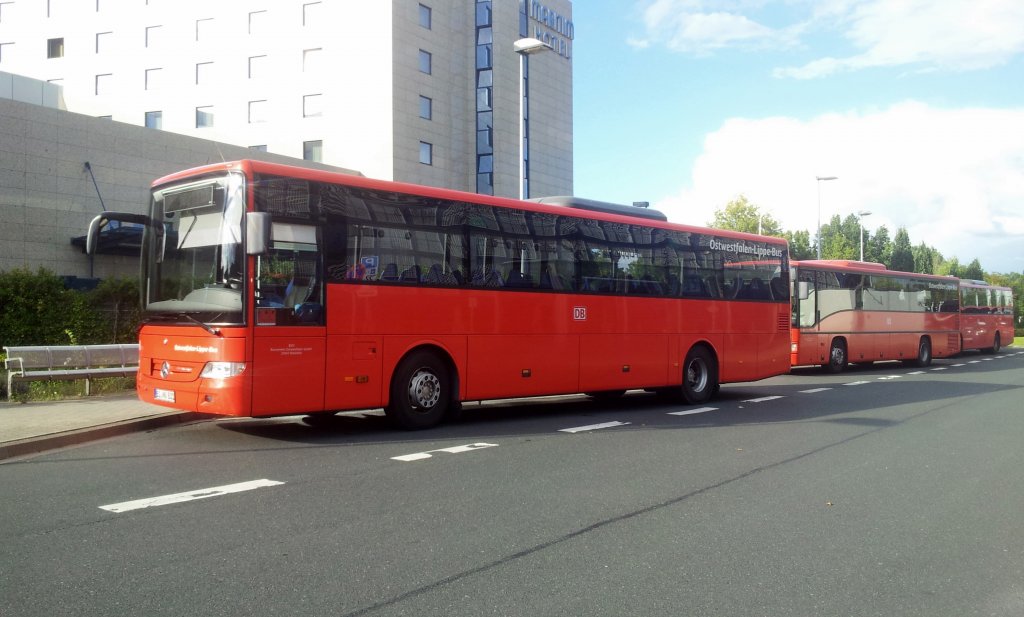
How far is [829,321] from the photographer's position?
23.5m

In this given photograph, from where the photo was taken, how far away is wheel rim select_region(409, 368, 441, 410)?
10.6m

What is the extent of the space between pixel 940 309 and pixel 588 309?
22374 mm

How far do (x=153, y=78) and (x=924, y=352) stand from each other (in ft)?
135

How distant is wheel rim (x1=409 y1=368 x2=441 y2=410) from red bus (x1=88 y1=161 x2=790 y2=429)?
0.02 metres

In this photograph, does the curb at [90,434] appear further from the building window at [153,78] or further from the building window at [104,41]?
the building window at [104,41]

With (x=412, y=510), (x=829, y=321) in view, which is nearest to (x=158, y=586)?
(x=412, y=510)

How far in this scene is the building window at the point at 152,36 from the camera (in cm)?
4603

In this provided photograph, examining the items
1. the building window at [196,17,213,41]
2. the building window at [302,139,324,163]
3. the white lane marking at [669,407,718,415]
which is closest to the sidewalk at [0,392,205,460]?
the white lane marking at [669,407,718,415]

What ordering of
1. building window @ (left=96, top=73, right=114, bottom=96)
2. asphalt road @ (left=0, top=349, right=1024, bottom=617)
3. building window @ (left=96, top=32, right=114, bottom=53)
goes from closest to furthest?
asphalt road @ (left=0, top=349, right=1024, bottom=617) → building window @ (left=96, top=32, right=114, bottom=53) → building window @ (left=96, top=73, right=114, bottom=96)

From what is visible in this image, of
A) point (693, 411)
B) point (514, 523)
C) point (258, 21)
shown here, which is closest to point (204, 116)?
point (258, 21)

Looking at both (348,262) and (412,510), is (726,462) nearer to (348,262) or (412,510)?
(412,510)

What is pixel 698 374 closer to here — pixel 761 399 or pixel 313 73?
pixel 761 399

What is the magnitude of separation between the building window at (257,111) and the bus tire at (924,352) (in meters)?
33.7

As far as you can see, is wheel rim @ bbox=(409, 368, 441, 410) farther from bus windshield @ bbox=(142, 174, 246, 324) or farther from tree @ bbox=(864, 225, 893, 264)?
tree @ bbox=(864, 225, 893, 264)
